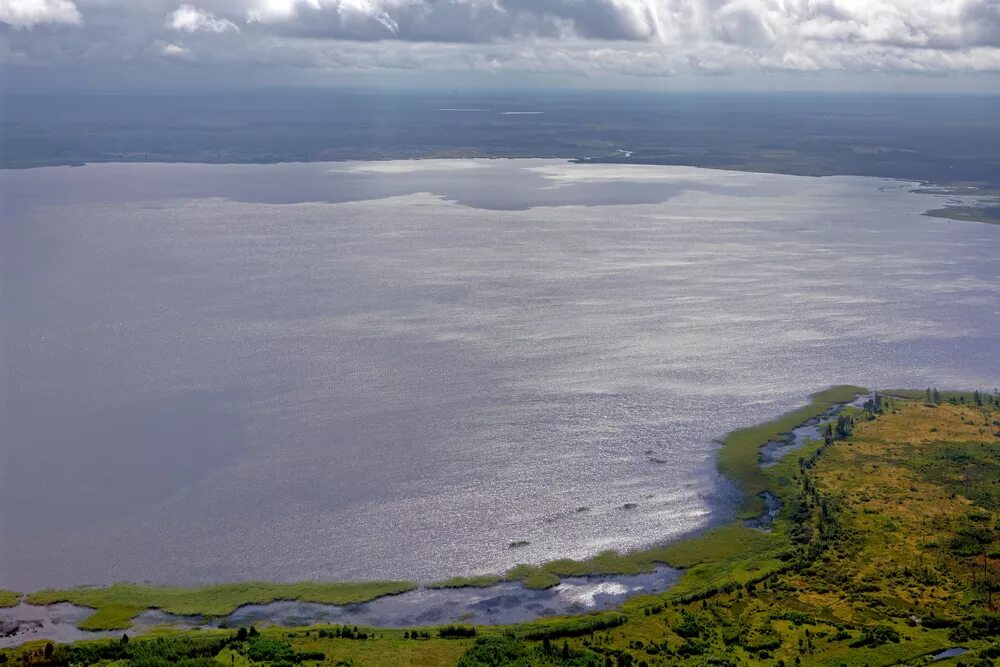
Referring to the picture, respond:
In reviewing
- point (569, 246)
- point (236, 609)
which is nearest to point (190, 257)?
point (569, 246)

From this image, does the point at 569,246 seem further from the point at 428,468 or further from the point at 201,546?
the point at 201,546

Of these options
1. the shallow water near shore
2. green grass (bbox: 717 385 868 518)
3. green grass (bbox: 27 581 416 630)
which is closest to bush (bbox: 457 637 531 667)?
green grass (bbox: 27 581 416 630)

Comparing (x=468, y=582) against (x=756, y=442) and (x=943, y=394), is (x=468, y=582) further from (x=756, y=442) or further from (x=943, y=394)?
(x=943, y=394)

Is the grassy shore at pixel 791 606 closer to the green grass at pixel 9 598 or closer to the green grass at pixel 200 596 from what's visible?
the green grass at pixel 200 596

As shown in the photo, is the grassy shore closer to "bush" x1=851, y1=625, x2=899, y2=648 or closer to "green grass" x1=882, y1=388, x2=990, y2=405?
"bush" x1=851, y1=625, x2=899, y2=648

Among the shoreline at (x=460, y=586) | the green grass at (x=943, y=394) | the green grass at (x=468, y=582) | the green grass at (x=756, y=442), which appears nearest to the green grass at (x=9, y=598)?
the shoreline at (x=460, y=586)
